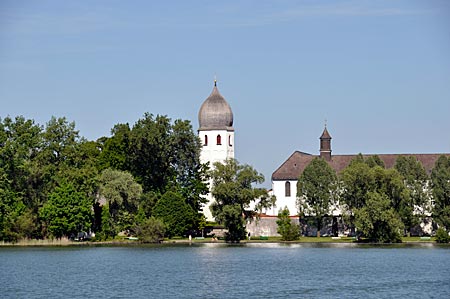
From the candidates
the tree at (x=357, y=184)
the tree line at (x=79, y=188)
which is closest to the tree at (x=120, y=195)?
the tree line at (x=79, y=188)

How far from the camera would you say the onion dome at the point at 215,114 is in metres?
106

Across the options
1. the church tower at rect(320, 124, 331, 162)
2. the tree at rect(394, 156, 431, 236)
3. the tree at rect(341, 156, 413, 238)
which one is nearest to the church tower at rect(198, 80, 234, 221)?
the church tower at rect(320, 124, 331, 162)

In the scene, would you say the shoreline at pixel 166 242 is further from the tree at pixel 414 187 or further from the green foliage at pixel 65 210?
the tree at pixel 414 187

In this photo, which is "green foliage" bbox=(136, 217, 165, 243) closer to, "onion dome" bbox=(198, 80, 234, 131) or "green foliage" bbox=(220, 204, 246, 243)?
"green foliage" bbox=(220, 204, 246, 243)

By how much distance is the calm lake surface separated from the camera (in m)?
42.1

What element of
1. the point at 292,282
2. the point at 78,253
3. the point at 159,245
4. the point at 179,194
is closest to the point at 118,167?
the point at 179,194

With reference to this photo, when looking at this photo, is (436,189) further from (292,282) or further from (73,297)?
(73,297)

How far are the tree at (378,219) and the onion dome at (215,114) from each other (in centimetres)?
2999

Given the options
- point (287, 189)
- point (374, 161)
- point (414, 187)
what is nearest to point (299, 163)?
point (287, 189)

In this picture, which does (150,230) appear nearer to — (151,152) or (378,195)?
(151,152)

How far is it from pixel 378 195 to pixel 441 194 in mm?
9407

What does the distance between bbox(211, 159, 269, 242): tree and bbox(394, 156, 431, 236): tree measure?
12.4m

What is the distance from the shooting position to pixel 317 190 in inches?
3469

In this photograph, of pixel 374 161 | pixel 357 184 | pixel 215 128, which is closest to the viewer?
pixel 357 184
